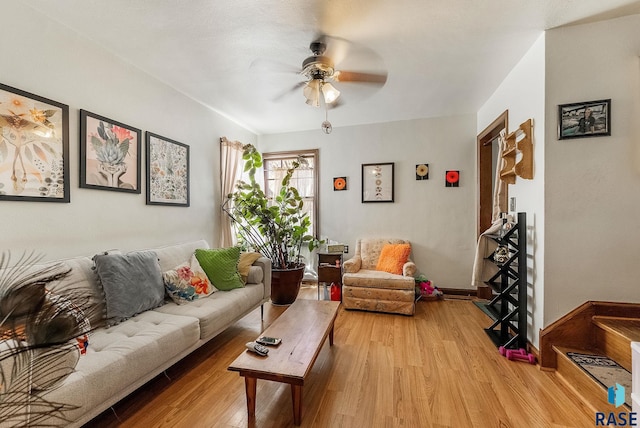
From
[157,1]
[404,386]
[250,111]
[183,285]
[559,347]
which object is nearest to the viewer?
[157,1]

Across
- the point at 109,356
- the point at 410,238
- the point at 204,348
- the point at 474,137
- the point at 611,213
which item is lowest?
the point at 204,348

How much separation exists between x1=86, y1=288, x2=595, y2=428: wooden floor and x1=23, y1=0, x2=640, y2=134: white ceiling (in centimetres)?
237

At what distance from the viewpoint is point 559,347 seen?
1.99m

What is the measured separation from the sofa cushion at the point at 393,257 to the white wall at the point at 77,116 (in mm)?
2535

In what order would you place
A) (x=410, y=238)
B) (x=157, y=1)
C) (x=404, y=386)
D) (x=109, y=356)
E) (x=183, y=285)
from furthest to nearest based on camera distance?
(x=410, y=238) → (x=183, y=285) → (x=404, y=386) → (x=157, y=1) → (x=109, y=356)

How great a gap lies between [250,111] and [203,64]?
120cm

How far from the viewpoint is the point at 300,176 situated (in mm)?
4637

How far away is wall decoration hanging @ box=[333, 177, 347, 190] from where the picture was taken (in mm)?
4336

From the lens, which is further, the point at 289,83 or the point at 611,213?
the point at 289,83

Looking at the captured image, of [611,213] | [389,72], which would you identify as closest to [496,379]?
[611,213]

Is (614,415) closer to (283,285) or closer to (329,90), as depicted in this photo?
(329,90)

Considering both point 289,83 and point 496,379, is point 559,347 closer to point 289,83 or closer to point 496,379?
point 496,379

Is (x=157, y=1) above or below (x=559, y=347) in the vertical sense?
above

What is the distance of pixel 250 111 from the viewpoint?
3.67 meters
